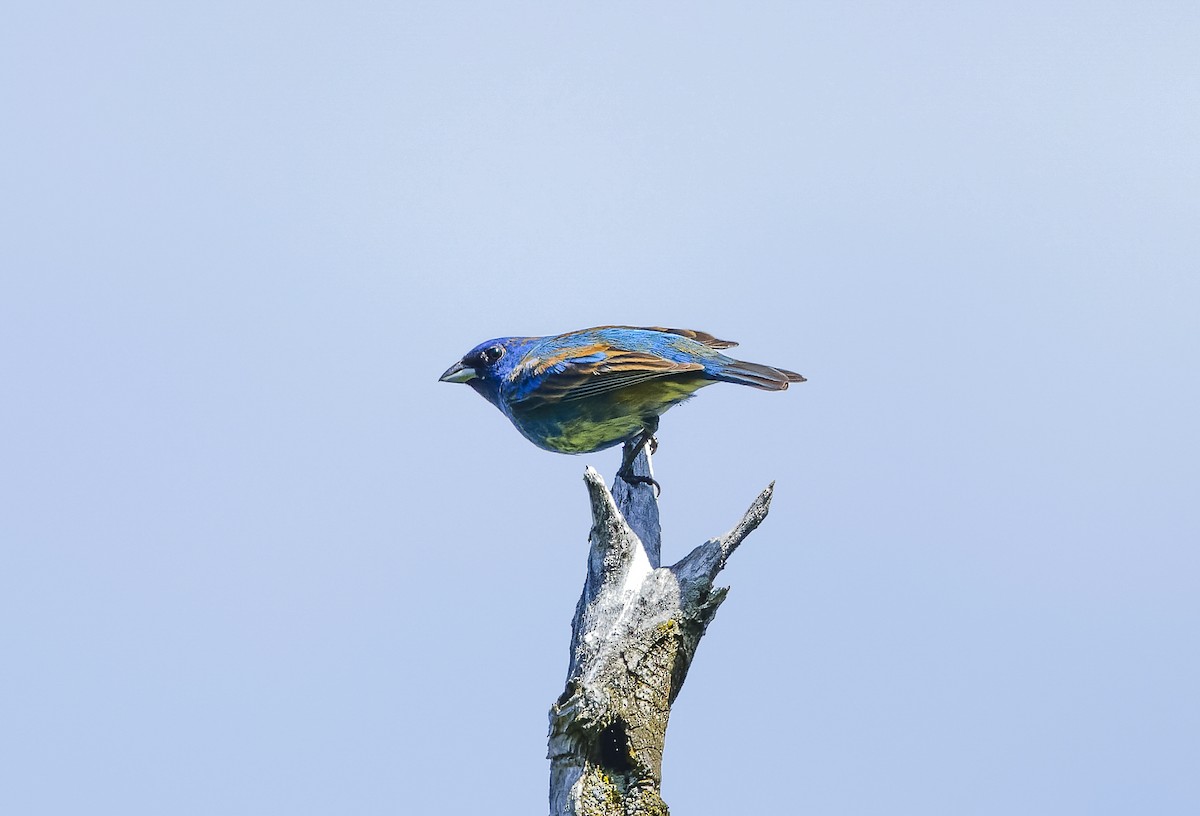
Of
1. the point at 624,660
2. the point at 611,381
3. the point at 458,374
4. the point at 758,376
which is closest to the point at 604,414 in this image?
the point at 611,381

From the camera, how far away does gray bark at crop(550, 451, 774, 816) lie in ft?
22.9

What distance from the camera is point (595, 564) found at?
7.96 meters

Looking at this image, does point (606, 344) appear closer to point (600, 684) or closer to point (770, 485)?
point (770, 485)

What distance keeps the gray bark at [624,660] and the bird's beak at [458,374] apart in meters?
2.89

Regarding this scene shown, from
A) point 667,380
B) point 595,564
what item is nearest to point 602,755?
point 595,564

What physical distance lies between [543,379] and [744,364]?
1.48 metres

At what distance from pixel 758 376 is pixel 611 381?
105 cm

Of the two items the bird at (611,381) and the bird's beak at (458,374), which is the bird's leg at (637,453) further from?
the bird's beak at (458,374)

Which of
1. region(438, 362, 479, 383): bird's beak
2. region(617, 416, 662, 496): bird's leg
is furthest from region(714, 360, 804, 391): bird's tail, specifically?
region(438, 362, 479, 383): bird's beak

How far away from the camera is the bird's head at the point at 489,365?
10212 millimetres

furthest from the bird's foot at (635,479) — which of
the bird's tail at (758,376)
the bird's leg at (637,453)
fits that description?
the bird's tail at (758,376)

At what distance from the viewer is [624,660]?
24.0 ft

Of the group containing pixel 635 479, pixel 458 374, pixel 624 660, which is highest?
pixel 458 374

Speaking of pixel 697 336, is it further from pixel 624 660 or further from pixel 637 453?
pixel 624 660
